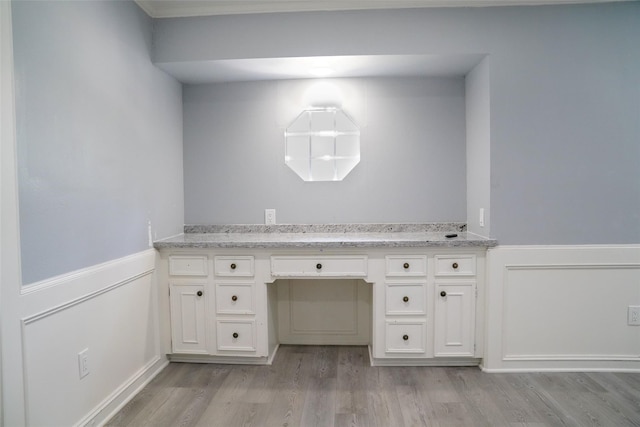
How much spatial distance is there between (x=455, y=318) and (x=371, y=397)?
0.79 meters

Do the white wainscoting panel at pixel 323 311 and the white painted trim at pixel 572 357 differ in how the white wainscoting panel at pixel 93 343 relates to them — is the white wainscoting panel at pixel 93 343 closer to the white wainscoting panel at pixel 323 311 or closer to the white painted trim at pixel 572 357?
the white wainscoting panel at pixel 323 311

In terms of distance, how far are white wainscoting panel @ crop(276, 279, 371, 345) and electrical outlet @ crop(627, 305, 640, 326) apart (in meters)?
1.73

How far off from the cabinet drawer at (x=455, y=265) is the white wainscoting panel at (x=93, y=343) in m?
1.95

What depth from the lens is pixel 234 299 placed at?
2533 millimetres

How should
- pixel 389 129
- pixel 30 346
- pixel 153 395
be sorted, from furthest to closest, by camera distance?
pixel 389 129 → pixel 153 395 → pixel 30 346

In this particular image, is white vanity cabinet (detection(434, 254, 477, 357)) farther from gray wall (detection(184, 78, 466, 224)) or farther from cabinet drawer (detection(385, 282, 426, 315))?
gray wall (detection(184, 78, 466, 224))

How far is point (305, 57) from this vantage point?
2.46 metres

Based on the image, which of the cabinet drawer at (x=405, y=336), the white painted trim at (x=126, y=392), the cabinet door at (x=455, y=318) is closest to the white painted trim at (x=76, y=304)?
the white painted trim at (x=126, y=392)

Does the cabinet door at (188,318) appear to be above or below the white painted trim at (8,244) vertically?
below

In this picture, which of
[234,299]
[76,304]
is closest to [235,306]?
[234,299]

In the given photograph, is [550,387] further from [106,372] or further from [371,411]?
[106,372]

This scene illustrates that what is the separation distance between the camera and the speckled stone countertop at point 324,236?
2.42 meters

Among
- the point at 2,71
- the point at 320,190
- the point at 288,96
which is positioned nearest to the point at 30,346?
the point at 2,71

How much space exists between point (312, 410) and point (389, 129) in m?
2.06
